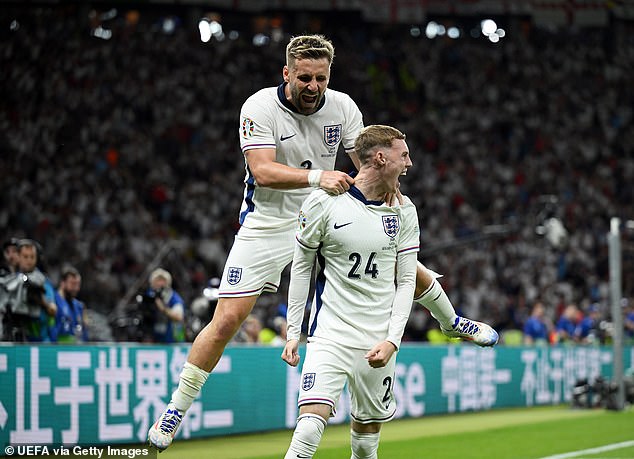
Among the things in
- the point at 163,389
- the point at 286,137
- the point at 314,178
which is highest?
the point at 286,137

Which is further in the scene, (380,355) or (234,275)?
(234,275)

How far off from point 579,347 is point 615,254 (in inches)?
166

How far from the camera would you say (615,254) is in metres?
15.9

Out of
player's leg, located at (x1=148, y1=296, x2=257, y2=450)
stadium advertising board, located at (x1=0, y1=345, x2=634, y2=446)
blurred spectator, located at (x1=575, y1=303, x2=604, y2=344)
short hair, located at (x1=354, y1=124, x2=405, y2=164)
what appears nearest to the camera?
short hair, located at (x1=354, y1=124, x2=405, y2=164)

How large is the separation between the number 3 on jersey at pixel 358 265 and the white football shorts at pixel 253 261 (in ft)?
3.31

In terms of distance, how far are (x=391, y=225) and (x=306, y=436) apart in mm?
1269

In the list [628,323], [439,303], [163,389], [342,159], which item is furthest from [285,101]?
[628,323]

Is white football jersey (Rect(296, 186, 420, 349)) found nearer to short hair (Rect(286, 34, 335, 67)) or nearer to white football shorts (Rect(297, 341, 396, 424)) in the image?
white football shorts (Rect(297, 341, 396, 424))

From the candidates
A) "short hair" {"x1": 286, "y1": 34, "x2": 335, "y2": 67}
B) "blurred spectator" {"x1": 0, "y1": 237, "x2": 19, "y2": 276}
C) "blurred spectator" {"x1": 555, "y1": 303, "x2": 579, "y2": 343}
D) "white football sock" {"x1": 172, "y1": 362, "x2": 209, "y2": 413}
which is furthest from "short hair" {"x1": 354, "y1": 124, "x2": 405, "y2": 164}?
"blurred spectator" {"x1": 555, "y1": 303, "x2": 579, "y2": 343}

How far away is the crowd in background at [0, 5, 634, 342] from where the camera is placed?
1894cm

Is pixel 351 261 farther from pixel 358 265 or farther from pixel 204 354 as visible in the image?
pixel 204 354

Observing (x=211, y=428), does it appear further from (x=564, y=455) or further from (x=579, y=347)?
(x=579, y=347)

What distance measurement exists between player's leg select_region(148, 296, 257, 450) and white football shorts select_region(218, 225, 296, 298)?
0.07 metres

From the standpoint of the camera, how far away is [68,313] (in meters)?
11.4
